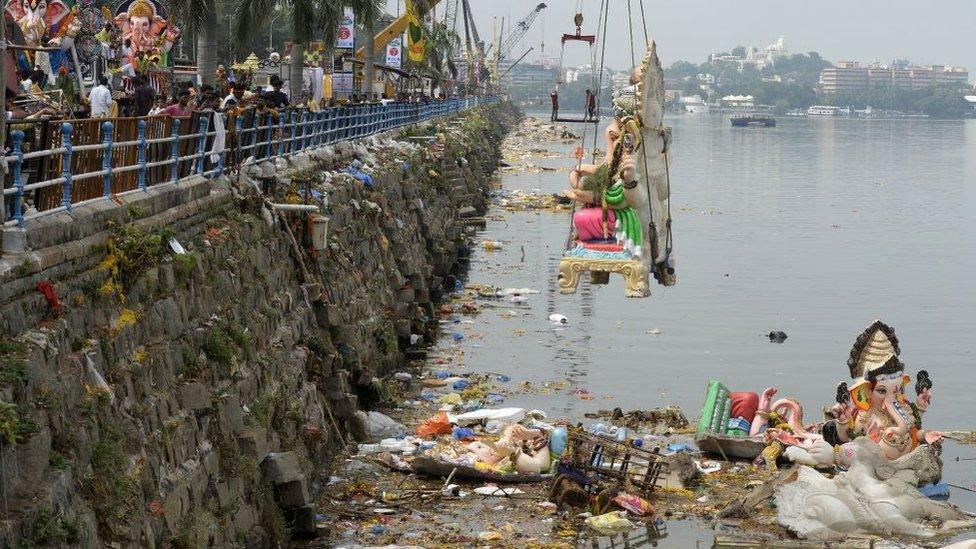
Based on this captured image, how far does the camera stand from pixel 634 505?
17188mm

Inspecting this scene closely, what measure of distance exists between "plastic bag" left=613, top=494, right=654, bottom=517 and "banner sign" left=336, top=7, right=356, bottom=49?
3208 cm

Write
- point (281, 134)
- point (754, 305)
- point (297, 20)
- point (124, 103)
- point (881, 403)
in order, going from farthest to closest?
point (297, 20)
point (754, 305)
point (281, 134)
point (124, 103)
point (881, 403)

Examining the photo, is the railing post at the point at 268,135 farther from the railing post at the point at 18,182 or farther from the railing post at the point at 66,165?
the railing post at the point at 18,182

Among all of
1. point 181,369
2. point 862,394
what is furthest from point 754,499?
point 181,369

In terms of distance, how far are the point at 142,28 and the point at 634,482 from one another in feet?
44.5

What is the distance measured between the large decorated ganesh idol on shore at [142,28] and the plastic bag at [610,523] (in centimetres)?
1334

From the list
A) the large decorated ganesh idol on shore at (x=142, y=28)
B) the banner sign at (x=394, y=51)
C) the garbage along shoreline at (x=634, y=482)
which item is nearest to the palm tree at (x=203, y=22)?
the large decorated ganesh idol on shore at (x=142, y=28)

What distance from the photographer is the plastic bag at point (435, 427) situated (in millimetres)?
20256

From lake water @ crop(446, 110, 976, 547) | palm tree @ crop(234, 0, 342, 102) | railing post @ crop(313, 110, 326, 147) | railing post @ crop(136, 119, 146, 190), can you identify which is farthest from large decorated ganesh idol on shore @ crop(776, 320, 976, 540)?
palm tree @ crop(234, 0, 342, 102)

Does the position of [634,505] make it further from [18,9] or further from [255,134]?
[18,9]

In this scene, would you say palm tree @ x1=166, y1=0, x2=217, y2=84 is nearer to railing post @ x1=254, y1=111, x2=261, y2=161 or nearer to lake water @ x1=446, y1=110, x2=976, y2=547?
lake water @ x1=446, y1=110, x2=976, y2=547

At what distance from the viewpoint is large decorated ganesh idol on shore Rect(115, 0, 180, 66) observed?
26.4m

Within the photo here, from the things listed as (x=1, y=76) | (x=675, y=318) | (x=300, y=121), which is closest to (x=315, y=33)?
(x=675, y=318)

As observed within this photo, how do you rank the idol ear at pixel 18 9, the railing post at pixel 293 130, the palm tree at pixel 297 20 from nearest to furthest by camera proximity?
the idol ear at pixel 18 9 → the railing post at pixel 293 130 → the palm tree at pixel 297 20
